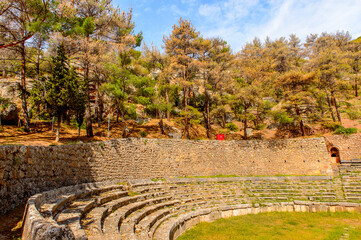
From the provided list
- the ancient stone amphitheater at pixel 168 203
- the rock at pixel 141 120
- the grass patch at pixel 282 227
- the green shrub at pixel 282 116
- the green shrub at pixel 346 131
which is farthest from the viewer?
the rock at pixel 141 120

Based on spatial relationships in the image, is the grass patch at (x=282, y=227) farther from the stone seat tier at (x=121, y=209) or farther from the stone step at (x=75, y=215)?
the stone step at (x=75, y=215)

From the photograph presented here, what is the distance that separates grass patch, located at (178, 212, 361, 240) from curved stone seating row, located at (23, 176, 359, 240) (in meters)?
0.78

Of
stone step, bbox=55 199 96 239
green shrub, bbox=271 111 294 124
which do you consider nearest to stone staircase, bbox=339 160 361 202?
green shrub, bbox=271 111 294 124

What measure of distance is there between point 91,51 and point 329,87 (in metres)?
26.9

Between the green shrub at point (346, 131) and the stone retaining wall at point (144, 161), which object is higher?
the green shrub at point (346, 131)

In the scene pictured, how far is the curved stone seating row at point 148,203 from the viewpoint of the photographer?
419cm

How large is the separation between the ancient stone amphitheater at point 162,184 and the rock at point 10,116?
10.1 meters

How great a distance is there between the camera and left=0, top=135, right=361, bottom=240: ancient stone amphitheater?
5520mm

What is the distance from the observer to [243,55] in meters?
44.5

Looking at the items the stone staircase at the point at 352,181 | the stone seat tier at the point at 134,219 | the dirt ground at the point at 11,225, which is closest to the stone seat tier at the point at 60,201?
the dirt ground at the point at 11,225

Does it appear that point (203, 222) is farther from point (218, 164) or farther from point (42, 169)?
point (218, 164)

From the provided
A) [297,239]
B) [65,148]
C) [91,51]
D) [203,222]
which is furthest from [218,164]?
[91,51]

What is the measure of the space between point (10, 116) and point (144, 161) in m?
11.6

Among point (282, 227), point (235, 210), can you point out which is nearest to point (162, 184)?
point (235, 210)
